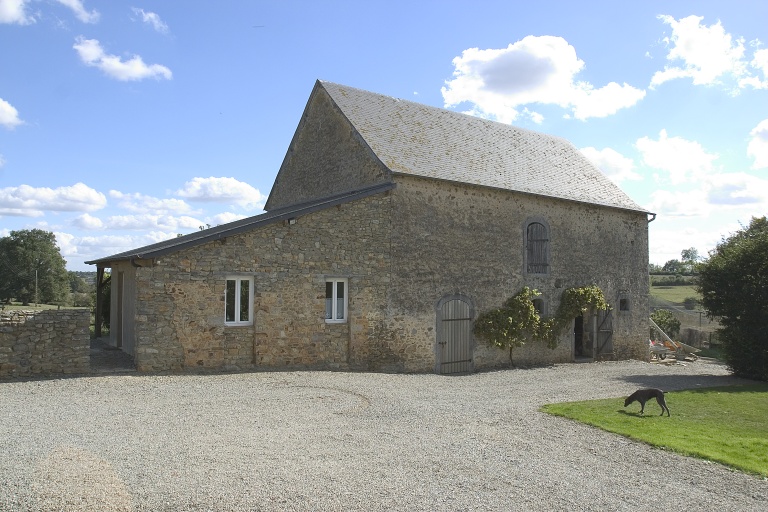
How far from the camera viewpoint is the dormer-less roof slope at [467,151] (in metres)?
16.2

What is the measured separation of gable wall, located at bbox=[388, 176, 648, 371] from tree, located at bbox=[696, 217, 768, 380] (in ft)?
11.5

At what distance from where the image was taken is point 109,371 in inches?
→ 447

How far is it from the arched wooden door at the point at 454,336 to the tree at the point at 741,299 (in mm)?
7314

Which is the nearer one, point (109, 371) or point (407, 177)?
point (109, 371)

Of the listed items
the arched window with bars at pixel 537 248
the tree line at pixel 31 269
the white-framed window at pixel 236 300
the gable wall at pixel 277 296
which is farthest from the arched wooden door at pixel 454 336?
the tree line at pixel 31 269

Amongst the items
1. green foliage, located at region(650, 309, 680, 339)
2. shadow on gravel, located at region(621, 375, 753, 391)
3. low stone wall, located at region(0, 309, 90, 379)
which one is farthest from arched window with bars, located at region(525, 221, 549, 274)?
green foliage, located at region(650, 309, 680, 339)

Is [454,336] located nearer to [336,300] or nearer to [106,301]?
[336,300]

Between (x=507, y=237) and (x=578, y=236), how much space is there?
3.41m

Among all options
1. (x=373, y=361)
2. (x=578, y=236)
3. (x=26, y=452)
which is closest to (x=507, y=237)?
(x=578, y=236)

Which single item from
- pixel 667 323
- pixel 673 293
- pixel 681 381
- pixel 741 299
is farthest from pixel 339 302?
pixel 673 293

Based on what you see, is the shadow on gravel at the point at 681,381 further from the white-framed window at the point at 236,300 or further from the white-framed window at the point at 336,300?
the white-framed window at the point at 236,300

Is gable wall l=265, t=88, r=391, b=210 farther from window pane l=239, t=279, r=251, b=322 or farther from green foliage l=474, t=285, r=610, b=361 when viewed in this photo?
green foliage l=474, t=285, r=610, b=361

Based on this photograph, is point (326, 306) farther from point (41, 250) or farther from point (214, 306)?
point (41, 250)

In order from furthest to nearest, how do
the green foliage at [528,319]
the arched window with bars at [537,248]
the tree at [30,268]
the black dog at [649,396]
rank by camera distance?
the tree at [30,268]
the arched window with bars at [537,248]
the green foliage at [528,319]
the black dog at [649,396]
